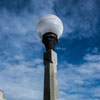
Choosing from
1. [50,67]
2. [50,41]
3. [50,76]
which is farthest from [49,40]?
[50,76]

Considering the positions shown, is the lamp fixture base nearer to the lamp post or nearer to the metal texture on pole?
the lamp post

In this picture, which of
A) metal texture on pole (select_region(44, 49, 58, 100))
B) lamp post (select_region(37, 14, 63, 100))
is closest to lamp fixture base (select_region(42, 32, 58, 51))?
lamp post (select_region(37, 14, 63, 100))

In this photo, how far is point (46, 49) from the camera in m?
4.39

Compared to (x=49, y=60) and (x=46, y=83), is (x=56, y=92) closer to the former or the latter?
(x=46, y=83)

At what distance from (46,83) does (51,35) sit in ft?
4.72

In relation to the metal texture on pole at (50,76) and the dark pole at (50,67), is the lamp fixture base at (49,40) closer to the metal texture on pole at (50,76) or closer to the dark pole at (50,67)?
the dark pole at (50,67)

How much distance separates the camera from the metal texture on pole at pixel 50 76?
12.2 feet

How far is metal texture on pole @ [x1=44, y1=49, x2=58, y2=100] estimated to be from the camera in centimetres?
371

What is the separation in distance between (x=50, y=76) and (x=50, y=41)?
1077mm

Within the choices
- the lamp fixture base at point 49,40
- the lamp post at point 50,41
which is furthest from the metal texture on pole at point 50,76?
the lamp fixture base at point 49,40

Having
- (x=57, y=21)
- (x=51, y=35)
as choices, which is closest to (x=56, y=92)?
(x=51, y=35)

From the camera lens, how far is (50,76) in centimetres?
386

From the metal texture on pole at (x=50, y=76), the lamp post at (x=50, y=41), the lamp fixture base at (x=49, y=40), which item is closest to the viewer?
the metal texture on pole at (x=50, y=76)

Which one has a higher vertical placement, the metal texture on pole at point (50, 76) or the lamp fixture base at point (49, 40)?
the lamp fixture base at point (49, 40)
